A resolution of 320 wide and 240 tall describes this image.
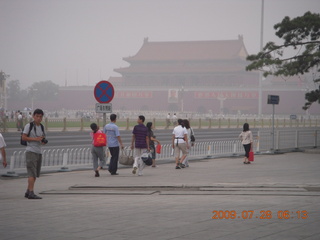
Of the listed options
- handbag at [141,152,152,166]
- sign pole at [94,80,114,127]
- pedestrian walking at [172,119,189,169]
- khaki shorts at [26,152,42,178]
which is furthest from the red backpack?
khaki shorts at [26,152,42,178]

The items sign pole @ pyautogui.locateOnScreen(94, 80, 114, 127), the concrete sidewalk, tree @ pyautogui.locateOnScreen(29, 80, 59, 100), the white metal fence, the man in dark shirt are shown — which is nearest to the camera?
the concrete sidewalk

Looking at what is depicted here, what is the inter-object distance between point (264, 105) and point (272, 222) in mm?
64931

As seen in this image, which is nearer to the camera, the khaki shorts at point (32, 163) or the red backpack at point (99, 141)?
the khaki shorts at point (32, 163)

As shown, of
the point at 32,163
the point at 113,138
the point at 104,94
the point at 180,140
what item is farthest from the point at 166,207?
the point at 180,140

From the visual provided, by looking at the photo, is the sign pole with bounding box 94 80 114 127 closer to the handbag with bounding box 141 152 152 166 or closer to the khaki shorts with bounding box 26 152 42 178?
the handbag with bounding box 141 152 152 166

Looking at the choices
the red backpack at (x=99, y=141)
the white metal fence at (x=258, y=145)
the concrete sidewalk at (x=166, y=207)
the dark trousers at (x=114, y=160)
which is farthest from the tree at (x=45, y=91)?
the concrete sidewalk at (x=166, y=207)

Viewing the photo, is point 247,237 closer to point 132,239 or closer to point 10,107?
point 132,239

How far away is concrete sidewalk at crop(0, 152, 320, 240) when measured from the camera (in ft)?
18.4
